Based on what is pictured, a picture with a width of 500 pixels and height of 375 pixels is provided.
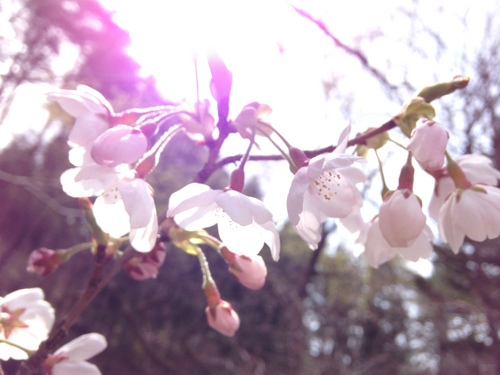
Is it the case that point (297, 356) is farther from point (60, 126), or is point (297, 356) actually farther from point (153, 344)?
point (60, 126)

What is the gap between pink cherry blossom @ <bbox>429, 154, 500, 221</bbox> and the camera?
782 millimetres

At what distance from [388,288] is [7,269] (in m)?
4.12

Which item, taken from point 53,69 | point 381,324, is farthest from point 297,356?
point 53,69

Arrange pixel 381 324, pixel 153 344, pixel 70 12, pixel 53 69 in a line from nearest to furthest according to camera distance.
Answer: pixel 53 69
pixel 70 12
pixel 153 344
pixel 381 324

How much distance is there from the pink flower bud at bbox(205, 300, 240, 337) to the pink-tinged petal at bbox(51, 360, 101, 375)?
0.19m

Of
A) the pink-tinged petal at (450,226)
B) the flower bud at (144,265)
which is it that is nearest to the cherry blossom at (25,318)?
the flower bud at (144,265)

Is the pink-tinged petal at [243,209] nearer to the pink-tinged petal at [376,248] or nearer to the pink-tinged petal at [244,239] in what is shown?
the pink-tinged petal at [244,239]

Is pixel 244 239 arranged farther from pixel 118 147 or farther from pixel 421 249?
pixel 421 249

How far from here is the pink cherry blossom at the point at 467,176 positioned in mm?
782

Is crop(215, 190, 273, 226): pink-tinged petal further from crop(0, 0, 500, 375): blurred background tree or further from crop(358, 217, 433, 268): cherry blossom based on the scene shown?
crop(0, 0, 500, 375): blurred background tree

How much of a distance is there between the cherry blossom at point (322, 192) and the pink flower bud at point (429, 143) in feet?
0.23

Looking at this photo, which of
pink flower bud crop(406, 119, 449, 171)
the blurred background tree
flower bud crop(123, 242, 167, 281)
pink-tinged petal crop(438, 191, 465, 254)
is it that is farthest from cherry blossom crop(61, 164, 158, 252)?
the blurred background tree

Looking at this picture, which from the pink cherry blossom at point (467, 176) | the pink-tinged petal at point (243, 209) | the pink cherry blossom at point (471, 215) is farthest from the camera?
the pink cherry blossom at point (467, 176)

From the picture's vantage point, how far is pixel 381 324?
598 centimetres
